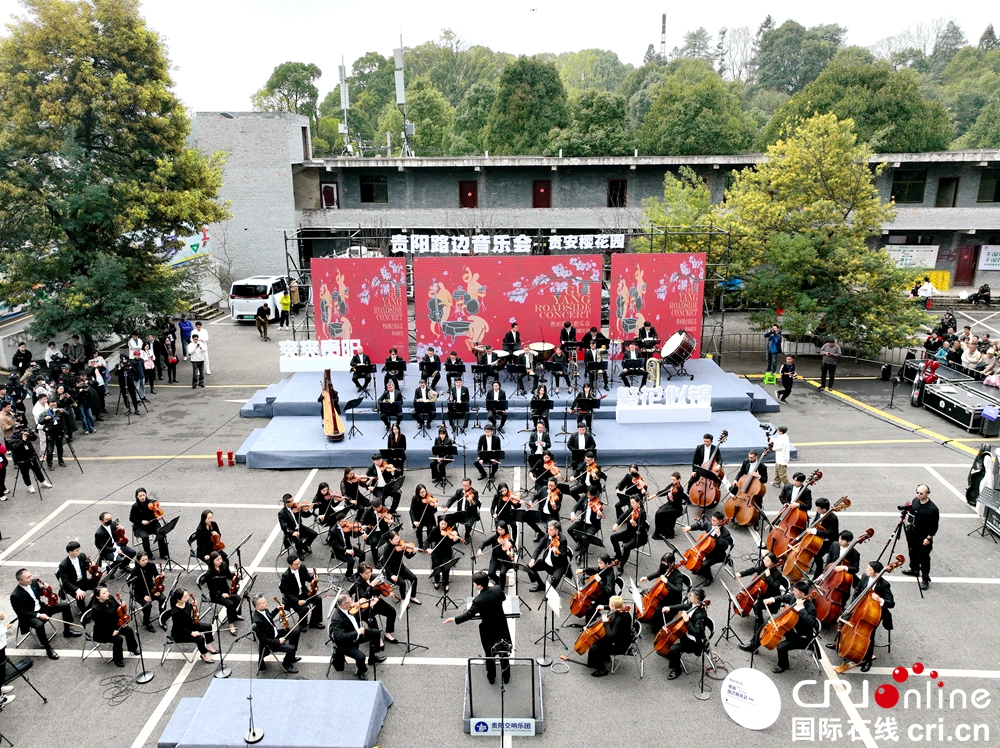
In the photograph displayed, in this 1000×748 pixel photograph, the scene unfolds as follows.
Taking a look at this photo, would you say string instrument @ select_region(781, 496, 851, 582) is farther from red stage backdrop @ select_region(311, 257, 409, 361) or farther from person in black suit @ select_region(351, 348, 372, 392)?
red stage backdrop @ select_region(311, 257, 409, 361)

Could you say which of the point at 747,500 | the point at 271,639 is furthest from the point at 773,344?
the point at 271,639

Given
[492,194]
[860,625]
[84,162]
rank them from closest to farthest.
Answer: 1. [860,625]
2. [84,162]
3. [492,194]

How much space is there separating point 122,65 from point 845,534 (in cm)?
2208

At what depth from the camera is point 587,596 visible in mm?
10406

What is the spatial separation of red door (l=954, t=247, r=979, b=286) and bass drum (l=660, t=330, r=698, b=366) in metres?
21.6

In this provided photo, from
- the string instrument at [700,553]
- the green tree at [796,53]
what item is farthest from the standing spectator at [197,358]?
the green tree at [796,53]

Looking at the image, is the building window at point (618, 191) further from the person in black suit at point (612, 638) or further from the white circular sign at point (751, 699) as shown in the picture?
the white circular sign at point (751, 699)

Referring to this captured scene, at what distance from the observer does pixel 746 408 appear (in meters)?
19.9

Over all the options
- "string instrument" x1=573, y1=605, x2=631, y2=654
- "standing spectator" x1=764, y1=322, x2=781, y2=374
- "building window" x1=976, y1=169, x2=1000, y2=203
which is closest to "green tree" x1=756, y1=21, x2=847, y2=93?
"building window" x1=976, y1=169, x2=1000, y2=203

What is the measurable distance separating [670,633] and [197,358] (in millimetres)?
17786

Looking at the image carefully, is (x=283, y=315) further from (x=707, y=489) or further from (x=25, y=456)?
(x=707, y=489)

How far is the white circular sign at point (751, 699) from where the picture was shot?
8391mm

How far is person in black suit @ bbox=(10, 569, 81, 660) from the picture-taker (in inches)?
408

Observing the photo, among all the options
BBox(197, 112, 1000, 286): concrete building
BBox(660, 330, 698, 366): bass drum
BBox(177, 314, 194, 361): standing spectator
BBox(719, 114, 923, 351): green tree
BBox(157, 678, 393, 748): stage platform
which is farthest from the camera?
BBox(197, 112, 1000, 286): concrete building
